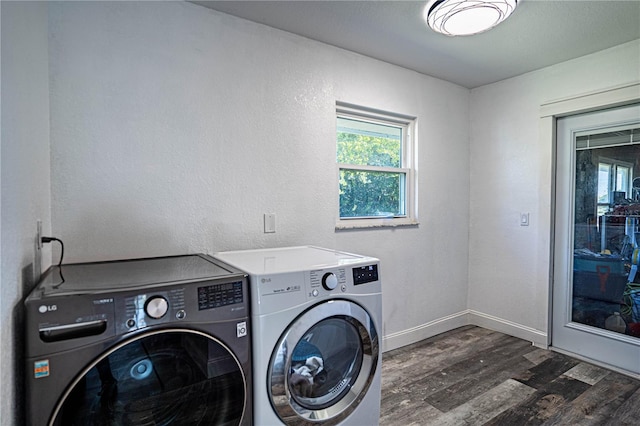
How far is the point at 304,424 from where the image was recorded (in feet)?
4.75

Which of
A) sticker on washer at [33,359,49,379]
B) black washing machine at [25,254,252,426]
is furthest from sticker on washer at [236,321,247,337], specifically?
sticker on washer at [33,359,49,379]

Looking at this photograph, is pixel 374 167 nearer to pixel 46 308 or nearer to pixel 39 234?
pixel 39 234

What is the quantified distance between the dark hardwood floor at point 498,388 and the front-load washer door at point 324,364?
526mm

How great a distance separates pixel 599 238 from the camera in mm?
2680

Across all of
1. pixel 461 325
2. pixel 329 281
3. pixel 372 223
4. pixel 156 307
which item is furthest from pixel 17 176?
pixel 461 325

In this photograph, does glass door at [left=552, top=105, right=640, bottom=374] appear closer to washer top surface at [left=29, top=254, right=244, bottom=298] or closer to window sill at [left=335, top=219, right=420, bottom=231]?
window sill at [left=335, top=219, right=420, bottom=231]

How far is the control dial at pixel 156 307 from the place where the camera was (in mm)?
1093

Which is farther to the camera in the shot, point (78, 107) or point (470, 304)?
point (470, 304)

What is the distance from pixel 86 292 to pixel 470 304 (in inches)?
134

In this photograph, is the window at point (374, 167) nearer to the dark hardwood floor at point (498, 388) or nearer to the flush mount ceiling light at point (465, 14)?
the flush mount ceiling light at point (465, 14)

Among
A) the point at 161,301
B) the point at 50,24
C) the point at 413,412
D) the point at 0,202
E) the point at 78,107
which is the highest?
the point at 50,24

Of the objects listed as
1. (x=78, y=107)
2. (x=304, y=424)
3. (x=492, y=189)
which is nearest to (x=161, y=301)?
(x=304, y=424)

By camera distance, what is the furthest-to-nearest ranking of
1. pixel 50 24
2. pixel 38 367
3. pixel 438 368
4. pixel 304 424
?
pixel 438 368, pixel 50 24, pixel 304 424, pixel 38 367

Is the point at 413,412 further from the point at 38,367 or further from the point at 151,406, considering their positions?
the point at 38,367
